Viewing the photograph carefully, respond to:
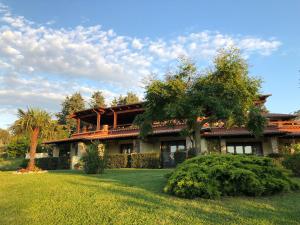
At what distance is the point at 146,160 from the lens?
75.7 feet

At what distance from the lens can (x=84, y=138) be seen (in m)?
29.5

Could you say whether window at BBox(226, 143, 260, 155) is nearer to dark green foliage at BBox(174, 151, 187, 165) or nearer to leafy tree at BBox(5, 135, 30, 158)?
dark green foliage at BBox(174, 151, 187, 165)

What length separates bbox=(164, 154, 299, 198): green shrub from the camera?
24.9ft

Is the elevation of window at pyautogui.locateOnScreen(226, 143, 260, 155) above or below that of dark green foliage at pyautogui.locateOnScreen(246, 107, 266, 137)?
below

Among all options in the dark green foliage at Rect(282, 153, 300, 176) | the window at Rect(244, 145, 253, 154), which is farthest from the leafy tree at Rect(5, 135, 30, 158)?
the dark green foliage at Rect(282, 153, 300, 176)

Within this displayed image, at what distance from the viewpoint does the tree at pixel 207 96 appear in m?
17.3

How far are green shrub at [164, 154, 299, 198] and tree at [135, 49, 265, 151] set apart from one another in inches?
342

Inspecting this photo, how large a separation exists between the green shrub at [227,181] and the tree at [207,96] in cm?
869

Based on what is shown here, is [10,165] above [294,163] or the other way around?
the other way around

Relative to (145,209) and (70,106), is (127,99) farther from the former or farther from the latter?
(145,209)

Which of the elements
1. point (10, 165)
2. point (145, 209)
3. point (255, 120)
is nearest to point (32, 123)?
point (10, 165)

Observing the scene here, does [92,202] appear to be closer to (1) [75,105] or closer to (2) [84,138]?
(2) [84,138]

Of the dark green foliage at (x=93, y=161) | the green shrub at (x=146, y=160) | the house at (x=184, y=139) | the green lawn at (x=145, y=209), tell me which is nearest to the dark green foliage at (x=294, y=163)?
the green lawn at (x=145, y=209)

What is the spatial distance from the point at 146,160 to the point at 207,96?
8824 mm
